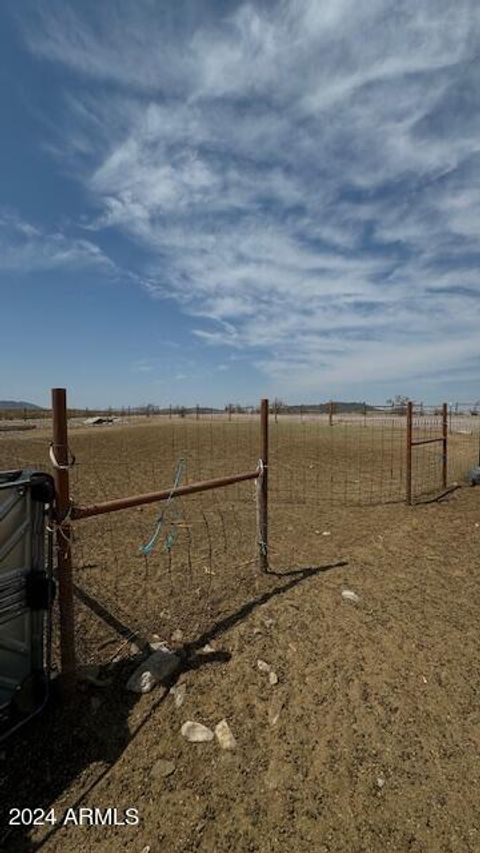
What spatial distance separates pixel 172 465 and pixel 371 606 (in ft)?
28.8

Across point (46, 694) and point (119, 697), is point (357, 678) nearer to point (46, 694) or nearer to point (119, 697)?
point (119, 697)

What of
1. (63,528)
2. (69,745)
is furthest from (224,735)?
(63,528)

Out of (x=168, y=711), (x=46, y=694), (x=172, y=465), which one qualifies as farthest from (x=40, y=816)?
(x=172, y=465)

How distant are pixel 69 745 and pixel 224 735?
813 mm

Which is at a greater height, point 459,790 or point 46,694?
point 46,694

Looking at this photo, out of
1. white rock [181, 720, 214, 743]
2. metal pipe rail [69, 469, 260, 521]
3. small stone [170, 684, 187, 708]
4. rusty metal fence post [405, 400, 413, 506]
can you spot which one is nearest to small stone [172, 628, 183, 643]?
small stone [170, 684, 187, 708]

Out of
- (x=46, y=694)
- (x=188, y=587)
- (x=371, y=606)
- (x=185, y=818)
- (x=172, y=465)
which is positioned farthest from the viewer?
(x=172, y=465)

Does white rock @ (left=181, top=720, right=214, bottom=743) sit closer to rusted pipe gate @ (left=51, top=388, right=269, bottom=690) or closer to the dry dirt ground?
the dry dirt ground

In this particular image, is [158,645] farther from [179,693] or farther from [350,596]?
[350,596]

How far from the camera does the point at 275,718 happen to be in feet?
9.17

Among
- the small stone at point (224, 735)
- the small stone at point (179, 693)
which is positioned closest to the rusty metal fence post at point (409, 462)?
the small stone at point (179, 693)

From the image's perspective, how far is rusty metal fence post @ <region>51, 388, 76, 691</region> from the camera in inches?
110

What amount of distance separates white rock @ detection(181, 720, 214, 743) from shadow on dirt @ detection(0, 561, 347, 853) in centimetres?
24

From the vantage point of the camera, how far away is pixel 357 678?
122 inches
